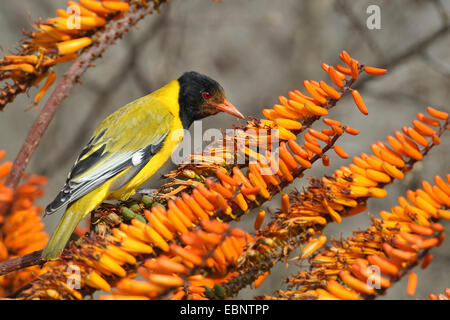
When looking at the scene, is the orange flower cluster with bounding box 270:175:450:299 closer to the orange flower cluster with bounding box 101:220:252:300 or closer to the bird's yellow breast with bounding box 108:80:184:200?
the orange flower cluster with bounding box 101:220:252:300

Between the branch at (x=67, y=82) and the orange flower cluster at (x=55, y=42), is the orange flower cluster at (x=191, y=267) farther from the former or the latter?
the orange flower cluster at (x=55, y=42)

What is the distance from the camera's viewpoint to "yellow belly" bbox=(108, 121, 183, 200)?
3135 millimetres

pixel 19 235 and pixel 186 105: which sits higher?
pixel 186 105

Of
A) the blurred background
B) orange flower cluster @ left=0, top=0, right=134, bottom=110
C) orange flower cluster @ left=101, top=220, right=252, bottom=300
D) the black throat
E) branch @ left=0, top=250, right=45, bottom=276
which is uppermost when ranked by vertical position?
the blurred background

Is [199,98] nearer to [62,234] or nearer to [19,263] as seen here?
[62,234]

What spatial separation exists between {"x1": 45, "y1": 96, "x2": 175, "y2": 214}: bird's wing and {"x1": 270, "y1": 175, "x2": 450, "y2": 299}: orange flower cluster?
1.67 metres

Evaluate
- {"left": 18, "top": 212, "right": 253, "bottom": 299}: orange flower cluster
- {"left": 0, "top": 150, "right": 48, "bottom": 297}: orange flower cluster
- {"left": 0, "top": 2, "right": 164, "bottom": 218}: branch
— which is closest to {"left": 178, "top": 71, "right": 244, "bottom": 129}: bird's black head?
{"left": 0, "top": 2, "right": 164, "bottom": 218}: branch

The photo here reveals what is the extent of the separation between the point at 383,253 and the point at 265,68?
22.6ft

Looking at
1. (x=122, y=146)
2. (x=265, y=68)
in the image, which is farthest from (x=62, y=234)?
(x=265, y=68)

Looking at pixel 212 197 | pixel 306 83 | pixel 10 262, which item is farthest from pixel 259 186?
pixel 10 262

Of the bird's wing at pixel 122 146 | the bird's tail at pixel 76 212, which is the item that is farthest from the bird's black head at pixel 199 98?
the bird's tail at pixel 76 212

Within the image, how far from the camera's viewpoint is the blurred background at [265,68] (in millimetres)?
6195

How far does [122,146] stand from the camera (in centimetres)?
323
